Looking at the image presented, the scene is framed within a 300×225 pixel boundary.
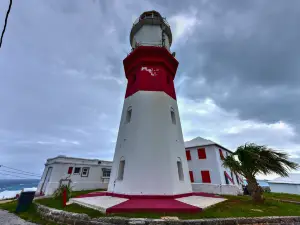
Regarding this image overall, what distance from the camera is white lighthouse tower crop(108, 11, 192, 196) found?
30.2 ft

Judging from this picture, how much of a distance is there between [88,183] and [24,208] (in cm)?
1075

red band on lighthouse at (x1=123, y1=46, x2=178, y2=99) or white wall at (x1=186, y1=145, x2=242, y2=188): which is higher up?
Result: red band on lighthouse at (x1=123, y1=46, x2=178, y2=99)

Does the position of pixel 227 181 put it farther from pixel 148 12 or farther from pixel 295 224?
pixel 148 12

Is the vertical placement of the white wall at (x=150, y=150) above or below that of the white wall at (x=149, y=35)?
below

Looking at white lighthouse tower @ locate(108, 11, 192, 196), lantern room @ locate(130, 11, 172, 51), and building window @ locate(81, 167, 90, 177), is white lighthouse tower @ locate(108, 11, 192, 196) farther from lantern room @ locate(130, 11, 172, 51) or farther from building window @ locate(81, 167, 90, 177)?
A: building window @ locate(81, 167, 90, 177)

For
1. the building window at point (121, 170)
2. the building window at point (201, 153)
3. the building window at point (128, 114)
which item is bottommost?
the building window at point (121, 170)

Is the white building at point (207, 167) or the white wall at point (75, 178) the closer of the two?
the white wall at point (75, 178)

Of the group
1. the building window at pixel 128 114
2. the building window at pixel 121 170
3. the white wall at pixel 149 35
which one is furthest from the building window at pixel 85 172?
the white wall at pixel 149 35

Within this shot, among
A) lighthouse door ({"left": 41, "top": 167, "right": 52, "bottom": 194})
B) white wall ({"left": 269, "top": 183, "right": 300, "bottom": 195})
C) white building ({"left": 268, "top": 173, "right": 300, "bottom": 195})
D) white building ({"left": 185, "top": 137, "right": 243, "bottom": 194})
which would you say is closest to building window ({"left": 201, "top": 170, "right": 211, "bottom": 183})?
white building ({"left": 185, "top": 137, "right": 243, "bottom": 194})

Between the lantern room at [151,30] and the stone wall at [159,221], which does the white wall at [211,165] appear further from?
the lantern room at [151,30]

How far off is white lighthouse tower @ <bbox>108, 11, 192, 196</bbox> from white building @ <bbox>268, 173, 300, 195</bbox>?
34338mm

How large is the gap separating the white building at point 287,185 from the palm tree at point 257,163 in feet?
104

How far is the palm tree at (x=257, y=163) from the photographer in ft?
30.5

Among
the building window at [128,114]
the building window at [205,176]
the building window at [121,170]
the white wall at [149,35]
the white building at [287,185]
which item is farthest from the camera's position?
the white building at [287,185]
